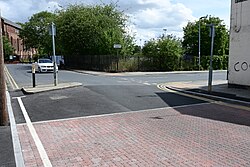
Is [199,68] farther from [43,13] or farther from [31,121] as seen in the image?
[43,13]

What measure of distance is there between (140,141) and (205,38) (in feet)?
133

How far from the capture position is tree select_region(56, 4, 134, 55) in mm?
35719

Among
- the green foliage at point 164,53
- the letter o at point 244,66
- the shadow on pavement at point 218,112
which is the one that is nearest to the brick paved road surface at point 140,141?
the shadow on pavement at point 218,112

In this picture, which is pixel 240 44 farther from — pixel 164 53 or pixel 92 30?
pixel 92 30

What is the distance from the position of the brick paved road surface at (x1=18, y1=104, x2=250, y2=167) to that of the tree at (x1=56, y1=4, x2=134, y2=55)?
27.2m

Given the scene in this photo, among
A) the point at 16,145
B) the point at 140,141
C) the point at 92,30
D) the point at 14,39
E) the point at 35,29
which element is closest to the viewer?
the point at 16,145

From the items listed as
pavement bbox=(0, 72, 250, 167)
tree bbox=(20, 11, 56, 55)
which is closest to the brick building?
tree bbox=(20, 11, 56, 55)

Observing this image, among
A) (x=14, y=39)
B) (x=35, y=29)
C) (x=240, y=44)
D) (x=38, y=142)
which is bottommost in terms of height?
(x=38, y=142)

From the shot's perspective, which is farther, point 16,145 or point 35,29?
point 35,29

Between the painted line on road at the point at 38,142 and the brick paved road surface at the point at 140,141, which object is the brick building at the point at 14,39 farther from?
the brick paved road surface at the point at 140,141

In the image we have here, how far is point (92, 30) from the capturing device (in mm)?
37156

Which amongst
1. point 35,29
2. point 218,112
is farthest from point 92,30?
point 35,29

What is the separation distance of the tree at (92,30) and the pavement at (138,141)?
87.5ft

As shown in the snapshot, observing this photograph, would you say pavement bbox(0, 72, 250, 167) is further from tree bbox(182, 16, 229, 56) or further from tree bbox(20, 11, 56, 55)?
tree bbox(20, 11, 56, 55)
